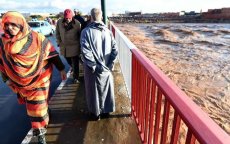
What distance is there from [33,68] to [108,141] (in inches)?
57.0

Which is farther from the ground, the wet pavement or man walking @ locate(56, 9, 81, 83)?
man walking @ locate(56, 9, 81, 83)

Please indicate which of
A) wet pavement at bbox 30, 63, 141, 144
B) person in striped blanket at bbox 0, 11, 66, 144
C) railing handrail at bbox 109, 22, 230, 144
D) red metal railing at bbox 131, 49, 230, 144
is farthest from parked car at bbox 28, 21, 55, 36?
railing handrail at bbox 109, 22, 230, 144

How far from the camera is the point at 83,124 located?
3742 millimetres

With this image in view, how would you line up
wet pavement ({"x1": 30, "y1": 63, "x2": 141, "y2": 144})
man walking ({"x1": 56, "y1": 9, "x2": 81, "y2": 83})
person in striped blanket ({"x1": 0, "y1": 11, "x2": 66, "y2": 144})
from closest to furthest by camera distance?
person in striped blanket ({"x1": 0, "y1": 11, "x2": 66, "y2": 144})
wet pavement ({"x1": 30, "y1": 63, "x2": 141, "y2": 144})
man walking ({"x1": 56, "y1": 9, "x2": 81, "y2": 83})

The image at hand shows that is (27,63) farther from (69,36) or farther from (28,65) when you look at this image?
(69,36)

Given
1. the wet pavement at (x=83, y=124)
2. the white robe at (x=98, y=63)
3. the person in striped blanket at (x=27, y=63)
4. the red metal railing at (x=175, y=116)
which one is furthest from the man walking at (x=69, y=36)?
the red metal railing at (x=175, y=116)

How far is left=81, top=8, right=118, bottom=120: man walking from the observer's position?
11.0 feet

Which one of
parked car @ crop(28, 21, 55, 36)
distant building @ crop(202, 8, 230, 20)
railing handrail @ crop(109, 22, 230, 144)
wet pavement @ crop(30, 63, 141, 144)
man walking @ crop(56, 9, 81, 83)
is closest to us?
railing handrail @ crop(109, 22, 230, 144)

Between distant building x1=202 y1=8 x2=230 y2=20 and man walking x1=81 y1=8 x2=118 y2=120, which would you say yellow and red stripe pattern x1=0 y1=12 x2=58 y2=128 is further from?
distant building x1=202 y1=8 x2=230 y2=20

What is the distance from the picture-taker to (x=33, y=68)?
2881 millimetres

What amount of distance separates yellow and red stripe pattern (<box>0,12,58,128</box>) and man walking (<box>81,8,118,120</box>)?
0.55 meters

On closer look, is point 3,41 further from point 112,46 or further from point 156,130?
point 156,130

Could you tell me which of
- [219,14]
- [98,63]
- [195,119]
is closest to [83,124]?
[98,63]

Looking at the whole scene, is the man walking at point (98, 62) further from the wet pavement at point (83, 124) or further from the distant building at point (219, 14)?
the distant building at point (219, 14)
